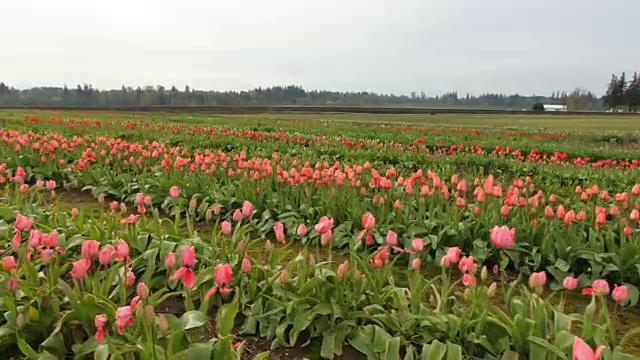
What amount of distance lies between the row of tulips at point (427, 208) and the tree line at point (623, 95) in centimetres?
8692

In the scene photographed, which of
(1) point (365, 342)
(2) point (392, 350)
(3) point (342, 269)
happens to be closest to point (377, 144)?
(3) point (342, 269)

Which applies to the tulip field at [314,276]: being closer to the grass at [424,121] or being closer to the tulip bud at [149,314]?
the tulip bud at [149,314]

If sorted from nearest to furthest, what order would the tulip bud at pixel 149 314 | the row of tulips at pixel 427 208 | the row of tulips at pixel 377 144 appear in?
the tulip bud at pixel 149 314, the row of tulips at pixel 427 208, the row of tulips at pixel 377 144

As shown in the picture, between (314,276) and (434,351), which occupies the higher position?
(314,276)

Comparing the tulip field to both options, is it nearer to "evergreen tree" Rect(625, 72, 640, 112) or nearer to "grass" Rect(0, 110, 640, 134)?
"grass" Rect(0, 110, 640, 134)

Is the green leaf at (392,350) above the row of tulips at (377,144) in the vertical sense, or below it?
below

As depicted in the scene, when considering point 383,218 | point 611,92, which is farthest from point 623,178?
point 611,92

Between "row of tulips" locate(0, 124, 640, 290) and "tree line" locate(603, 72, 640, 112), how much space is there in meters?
86.9

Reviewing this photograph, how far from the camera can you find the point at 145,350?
7.01ft

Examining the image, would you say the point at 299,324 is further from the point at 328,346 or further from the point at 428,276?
the point at 428,276

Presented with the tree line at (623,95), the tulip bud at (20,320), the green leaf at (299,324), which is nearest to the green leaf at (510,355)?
the green leaf at (299,324)

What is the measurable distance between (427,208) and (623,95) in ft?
302

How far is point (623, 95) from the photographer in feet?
270

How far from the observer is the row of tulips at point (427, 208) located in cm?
392
